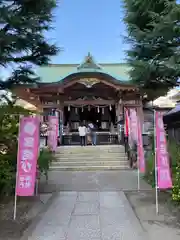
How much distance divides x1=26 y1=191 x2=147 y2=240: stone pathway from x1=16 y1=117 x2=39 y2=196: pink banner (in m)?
0.74

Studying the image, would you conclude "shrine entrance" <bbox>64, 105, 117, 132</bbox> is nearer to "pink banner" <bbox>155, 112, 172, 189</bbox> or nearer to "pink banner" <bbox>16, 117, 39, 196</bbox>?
"pink banner" <bbox>155, 112, 172, 189</bbox>

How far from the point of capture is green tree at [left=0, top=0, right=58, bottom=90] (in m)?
5.58

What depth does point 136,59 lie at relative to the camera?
7.07 meters

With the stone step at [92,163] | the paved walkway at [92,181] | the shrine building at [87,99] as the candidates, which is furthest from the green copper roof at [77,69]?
the paved walkway at [92,181]

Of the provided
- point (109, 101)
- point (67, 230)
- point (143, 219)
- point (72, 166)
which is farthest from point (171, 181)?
point (109, 101)

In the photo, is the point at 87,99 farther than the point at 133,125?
Yes

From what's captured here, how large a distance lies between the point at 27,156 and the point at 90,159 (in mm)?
7435

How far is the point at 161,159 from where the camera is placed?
576 cm

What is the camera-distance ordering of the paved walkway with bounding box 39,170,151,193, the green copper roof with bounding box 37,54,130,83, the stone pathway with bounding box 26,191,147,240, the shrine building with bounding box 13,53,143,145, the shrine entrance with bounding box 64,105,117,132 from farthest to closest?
the shrine entrance with bounding box 64,105,117,132
the green copper roof with bounding box 37,54,130,83
the shrine building with bounding box 13,53,143,145
the paved walkway with bounding box 39,170,151,193
the stone pathway with bounding box 26,191,147,240

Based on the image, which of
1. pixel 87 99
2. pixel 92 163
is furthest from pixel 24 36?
pixel 87 99

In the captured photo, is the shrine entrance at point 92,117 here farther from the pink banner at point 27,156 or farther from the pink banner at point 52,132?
the pink banner at point 27,156

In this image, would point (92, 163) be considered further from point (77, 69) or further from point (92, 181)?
point (77, 69)

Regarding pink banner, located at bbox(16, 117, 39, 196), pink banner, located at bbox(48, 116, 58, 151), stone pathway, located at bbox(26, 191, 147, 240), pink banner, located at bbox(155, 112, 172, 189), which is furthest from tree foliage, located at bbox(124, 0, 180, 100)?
pink banner, located at bbox(48, 116, 58, 151)

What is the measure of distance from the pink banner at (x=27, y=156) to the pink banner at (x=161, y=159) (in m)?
2.76
